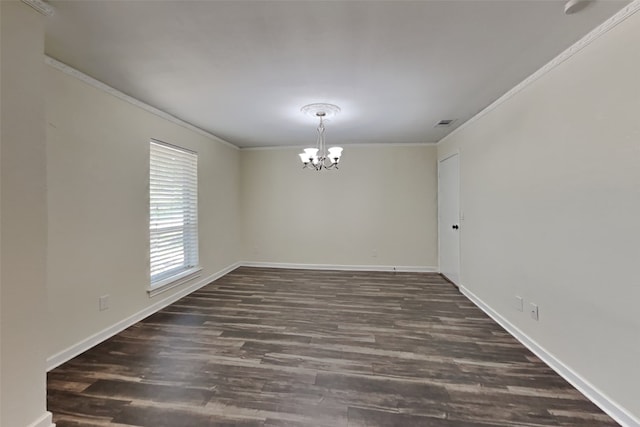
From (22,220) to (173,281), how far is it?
8.12 ft

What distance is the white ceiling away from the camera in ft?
5.40

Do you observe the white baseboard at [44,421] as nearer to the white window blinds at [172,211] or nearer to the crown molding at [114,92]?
the white window blinds at [172,211]

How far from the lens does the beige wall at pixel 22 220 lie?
1.43m

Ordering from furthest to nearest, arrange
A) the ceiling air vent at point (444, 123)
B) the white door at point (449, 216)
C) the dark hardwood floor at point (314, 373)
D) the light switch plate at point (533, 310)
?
the white door at point (449, 216)
the ceiling air vent at point (444, 123)
the light switch plate at point (533, 310)
the dark hardwood floor at point (314, 373)

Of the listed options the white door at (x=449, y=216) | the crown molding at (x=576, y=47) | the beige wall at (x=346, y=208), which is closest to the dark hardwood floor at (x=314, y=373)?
the white door at (x=449, y=216)

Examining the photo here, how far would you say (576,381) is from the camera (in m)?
2.03

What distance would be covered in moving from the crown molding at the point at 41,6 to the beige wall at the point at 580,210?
332 centimetres

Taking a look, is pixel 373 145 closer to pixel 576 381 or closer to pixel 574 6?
pixel 574 6

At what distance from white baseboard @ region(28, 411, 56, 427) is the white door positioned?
4565 mm

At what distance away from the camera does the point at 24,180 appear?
1.51 m

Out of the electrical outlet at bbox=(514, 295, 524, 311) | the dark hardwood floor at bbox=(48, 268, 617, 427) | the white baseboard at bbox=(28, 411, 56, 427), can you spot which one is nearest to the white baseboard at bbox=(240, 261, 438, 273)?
the dark hardwood floor at bbox=(48, 268, 617, 427)

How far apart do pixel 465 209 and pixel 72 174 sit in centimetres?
448

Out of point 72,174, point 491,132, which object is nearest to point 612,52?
point 491,132

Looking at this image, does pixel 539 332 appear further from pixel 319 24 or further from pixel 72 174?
pixel 72 174
